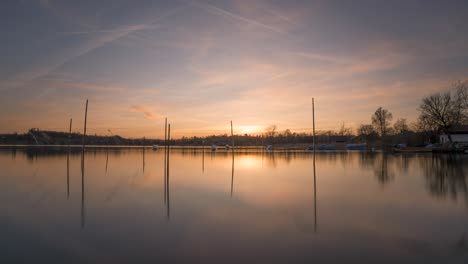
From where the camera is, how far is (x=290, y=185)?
496 inches

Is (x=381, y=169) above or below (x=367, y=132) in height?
below

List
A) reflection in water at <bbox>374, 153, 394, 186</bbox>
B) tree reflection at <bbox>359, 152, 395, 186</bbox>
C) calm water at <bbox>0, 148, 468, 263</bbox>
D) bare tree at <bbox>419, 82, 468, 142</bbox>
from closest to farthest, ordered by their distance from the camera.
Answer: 1. calm water at <bbox>0, 148, 468, 263</bbox>
2. reflection in water at <bbox>374, 153, 394, 186</bbox>
3. tree reflection at <bbox>359, 152, 395, 186</bbox>
4. bare tree at <bbox>419, 82, 468, 142</bbox>

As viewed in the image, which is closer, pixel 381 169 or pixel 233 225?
pixel 233 225

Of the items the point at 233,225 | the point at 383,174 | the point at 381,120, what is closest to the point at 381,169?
the point at 383,174

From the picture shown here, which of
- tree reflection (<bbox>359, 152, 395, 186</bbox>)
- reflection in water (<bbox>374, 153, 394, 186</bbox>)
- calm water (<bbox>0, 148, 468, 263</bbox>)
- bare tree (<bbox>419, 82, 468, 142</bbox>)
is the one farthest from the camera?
bare tree (<bbox>419, 82, 468, 142</bbox>)

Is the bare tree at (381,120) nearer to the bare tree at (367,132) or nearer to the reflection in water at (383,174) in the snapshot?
the bare tree at (367,132)

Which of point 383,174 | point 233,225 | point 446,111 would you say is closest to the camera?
point 233,225

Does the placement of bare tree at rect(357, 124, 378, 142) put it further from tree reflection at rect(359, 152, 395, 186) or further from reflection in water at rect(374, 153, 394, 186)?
reflection in water at rect(374, 153, 394, 186)

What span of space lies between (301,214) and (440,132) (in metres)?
66.6

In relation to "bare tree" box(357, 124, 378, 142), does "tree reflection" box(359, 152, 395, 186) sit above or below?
below

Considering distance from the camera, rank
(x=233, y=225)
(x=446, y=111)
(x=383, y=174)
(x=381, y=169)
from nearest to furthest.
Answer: (x=233, y=225) → (x=383, y=174) → (x=381, y=169) → (x=446, y=111)

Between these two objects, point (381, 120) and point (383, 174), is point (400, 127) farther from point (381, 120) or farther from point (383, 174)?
point (383, 174)

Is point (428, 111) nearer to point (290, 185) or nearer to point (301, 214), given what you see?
point (290, 185)

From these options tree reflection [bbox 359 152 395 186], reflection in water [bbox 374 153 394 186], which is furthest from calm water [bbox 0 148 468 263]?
tree reflection [bbox 359 152 395 186]
